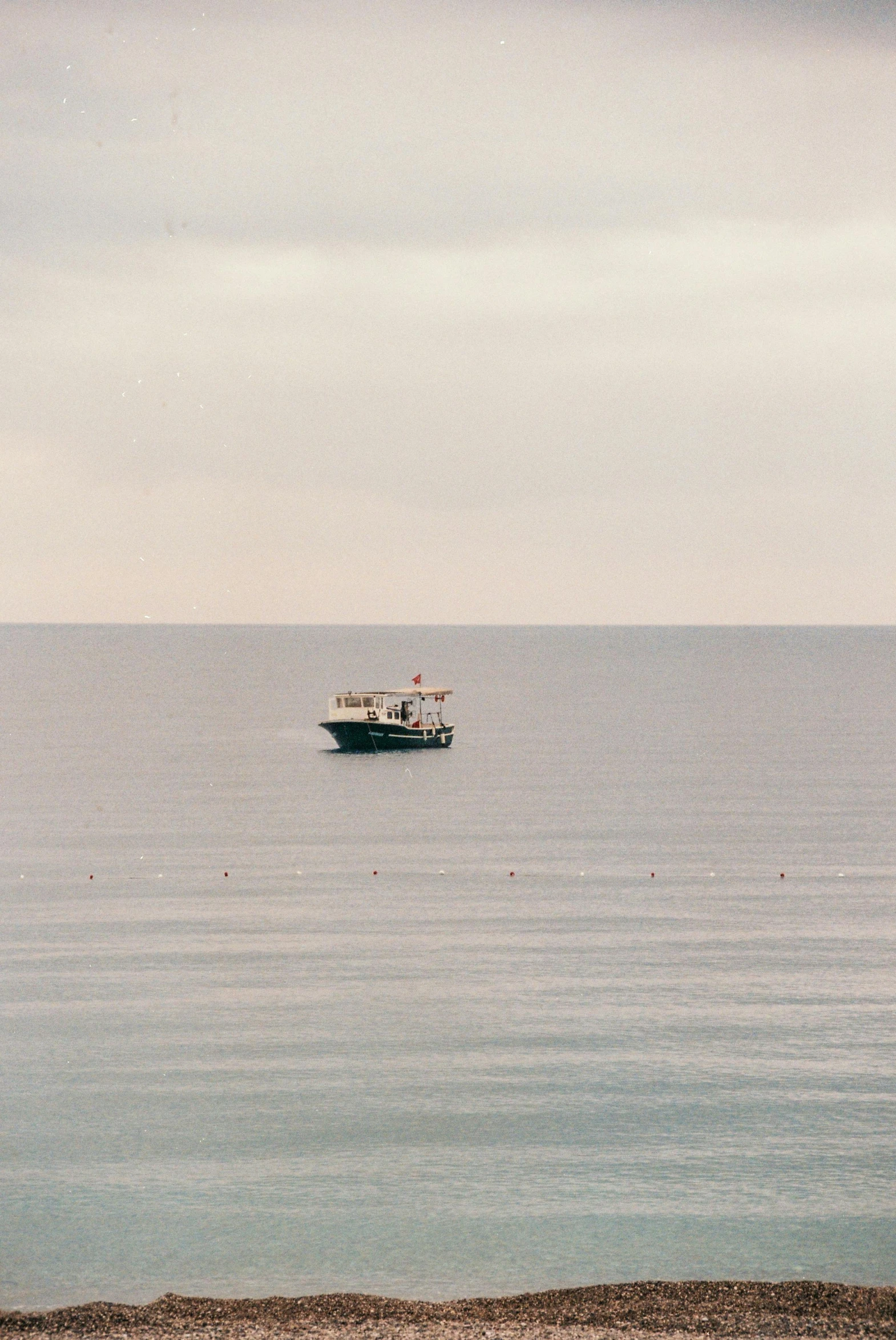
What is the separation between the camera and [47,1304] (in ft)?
104

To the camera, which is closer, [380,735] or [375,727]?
[375,727]

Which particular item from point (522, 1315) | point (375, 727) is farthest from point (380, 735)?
point (522, 1315)

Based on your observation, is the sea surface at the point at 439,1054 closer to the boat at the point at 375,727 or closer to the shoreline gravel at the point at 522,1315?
the shoreline gravel at the point at 522,1315

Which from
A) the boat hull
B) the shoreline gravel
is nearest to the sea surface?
the shoreline gravel

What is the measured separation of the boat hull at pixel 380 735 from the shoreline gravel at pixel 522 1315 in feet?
401

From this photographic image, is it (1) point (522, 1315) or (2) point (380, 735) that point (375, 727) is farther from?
(1) point (522, 1315)

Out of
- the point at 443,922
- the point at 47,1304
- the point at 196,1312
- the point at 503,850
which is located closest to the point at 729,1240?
the point at 196,1312

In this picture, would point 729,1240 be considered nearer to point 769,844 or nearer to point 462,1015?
point 462,1015

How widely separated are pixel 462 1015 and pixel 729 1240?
21.2 meters

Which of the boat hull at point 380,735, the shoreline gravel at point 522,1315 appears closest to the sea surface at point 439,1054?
the shoreline gravel at point 522,1315

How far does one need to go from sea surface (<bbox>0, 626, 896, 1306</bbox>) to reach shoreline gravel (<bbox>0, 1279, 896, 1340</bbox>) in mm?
1899

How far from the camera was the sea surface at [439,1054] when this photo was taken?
117 feet

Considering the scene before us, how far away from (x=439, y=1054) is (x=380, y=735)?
348 ft

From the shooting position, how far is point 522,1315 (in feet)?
99.3
